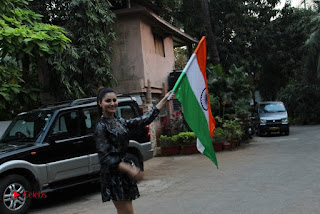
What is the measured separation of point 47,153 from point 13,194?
0.97 meters

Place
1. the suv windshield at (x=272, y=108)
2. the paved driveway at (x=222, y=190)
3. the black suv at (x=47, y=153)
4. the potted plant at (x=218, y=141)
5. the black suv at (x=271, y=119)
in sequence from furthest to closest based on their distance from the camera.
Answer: the suv windshield at (x=272, y=108) < the black suv at (x=271, y=119) < the potted plant at (x=218, y=141) < the black suv at (x=47, y=153) < the paved driveway at (x=222, y=190)

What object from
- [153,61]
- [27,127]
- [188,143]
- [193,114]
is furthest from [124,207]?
[153,61]

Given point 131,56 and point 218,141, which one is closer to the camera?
point 218,141

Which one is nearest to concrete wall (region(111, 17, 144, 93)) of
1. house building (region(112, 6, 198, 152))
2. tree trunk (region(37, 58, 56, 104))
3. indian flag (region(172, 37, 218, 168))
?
house building (region(112, 6, 198, 152))

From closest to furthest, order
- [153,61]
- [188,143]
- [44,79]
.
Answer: [44,79]
[188,143]
[153,61]

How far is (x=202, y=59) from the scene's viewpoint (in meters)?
4.68

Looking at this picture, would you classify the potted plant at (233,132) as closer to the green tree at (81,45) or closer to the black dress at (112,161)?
the green tree at (81,45)

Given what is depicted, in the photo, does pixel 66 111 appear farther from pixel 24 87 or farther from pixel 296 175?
pixel 296 175

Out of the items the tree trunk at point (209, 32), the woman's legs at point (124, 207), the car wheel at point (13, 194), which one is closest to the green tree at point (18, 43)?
the car wheel at point (13, 194)

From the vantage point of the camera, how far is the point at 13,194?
236 inches

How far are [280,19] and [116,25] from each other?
16.2 metres

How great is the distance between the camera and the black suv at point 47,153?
6.03 metres

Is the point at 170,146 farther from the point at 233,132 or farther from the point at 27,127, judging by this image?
the point at 27,127

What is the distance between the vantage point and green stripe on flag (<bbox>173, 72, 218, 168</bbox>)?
426cm
